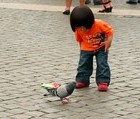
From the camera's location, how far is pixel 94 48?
6277 mm

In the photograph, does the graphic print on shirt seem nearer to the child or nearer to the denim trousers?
the child

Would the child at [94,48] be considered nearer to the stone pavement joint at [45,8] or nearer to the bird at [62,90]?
the bird at [62,90]

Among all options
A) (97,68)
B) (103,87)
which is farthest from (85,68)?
(103,87)

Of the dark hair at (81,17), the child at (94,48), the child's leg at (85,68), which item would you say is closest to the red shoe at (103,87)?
the child at (94,48)

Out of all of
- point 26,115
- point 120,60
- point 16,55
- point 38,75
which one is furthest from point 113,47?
point 26,115

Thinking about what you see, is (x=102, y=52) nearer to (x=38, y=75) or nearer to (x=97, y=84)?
(x=97, y=84)

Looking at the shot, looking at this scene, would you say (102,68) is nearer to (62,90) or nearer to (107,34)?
(107,34)

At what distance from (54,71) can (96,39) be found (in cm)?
110

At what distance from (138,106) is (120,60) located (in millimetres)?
2475

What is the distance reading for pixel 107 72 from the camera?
6258 millimetres

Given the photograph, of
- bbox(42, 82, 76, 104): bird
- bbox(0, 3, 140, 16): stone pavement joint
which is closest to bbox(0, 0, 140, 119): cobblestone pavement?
bbox(42, 82, 76, 104): bird

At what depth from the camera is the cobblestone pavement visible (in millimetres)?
5332

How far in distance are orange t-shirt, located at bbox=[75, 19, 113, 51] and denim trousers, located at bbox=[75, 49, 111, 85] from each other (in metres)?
0.08

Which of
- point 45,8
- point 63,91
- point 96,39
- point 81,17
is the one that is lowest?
point 45,8
